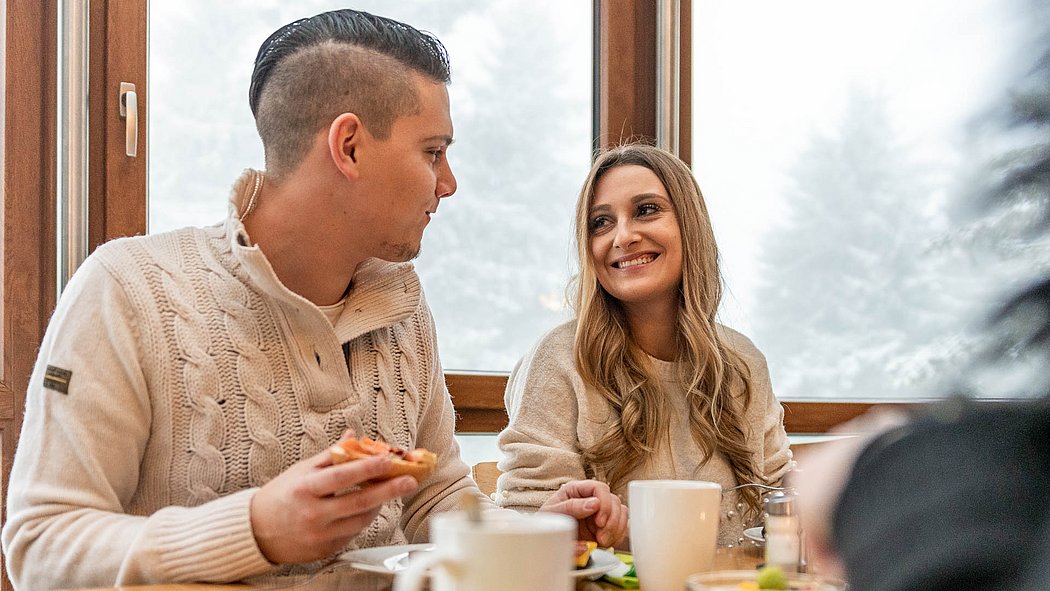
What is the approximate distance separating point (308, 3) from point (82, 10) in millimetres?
580

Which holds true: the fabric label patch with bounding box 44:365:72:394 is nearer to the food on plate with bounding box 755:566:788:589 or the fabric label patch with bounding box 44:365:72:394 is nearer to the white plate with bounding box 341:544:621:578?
the white plate with bounding box 341:544:621:578

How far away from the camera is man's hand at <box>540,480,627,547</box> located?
4.72 ft

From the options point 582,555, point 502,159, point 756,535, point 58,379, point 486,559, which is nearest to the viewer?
point 486,559

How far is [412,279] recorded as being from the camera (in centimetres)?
166

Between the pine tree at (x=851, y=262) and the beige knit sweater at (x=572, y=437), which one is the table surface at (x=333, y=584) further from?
the pine tree at (x=851, y=262)

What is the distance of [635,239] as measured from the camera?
2232 millimetres

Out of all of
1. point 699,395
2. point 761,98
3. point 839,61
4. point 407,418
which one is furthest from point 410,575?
point 839,61

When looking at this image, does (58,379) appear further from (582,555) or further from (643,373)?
(643,373)

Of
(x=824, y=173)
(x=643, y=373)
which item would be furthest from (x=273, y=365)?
(x=824, y=173)

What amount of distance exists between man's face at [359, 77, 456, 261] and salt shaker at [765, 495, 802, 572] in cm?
81

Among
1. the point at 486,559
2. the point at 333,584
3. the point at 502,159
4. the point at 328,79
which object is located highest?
the point at 502,159

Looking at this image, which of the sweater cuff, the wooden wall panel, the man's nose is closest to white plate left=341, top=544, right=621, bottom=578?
the sweater cuff

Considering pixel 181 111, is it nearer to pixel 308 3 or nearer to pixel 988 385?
pixel 308 3

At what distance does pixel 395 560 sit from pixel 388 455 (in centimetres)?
16
